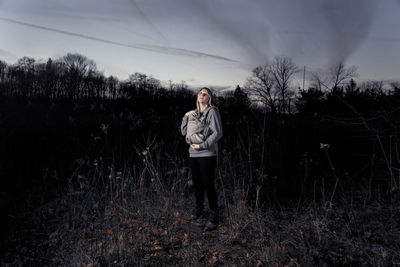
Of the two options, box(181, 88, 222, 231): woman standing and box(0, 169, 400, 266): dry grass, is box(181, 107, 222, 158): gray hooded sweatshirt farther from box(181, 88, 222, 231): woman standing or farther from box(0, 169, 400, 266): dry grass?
box(0, 169, 400, 266): dry grass

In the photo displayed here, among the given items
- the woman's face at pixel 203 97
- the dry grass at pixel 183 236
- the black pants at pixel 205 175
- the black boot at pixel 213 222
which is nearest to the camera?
the dry grass at pixel 183 236

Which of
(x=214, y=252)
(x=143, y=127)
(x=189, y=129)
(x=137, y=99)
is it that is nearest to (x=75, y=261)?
(x=214, y=252)

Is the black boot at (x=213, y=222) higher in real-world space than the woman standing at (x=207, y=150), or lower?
lower

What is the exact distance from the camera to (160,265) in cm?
308

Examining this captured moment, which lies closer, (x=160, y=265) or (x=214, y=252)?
(x=160, y=265)

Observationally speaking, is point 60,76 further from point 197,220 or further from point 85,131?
point 197,220

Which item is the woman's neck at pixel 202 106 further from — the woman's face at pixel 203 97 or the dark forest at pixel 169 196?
the dark forest at pixel 169 196

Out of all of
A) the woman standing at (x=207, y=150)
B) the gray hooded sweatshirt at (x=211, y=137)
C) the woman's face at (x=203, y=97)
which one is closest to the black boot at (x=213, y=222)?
the woman standing at (x=207, y=150)

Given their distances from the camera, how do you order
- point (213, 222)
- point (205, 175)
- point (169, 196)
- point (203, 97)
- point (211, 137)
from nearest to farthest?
point (211, 137)
point (205, 175)
point (203, 97)
point (213, 222)
point (169, 196)

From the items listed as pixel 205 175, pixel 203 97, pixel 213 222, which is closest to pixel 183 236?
pixel 213 222

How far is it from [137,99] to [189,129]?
27.0ft

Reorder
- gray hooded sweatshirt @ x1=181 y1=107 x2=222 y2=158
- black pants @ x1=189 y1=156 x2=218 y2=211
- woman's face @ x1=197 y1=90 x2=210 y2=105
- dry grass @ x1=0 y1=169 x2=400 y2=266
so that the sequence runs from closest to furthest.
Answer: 1. dry grass @ x1=0 y1=169 x2=400 y2=266
2. gray hooded sweatshirt @ x1=181 y1=107 x2=222 y2=158
3. black pants @ x1=189 y1=156 x2=218 y2=211
4. woman's face @ x1=197 y1=90 x2=210 y2=105

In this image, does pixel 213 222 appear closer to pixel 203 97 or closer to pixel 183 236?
pixel 183 236

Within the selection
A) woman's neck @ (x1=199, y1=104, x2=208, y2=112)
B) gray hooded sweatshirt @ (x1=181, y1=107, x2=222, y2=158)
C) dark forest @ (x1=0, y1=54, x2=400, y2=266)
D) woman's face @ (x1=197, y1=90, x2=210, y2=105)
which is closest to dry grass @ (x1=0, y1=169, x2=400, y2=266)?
dark forest @ (x1=0, y1=54, x2=400, y2=266)
